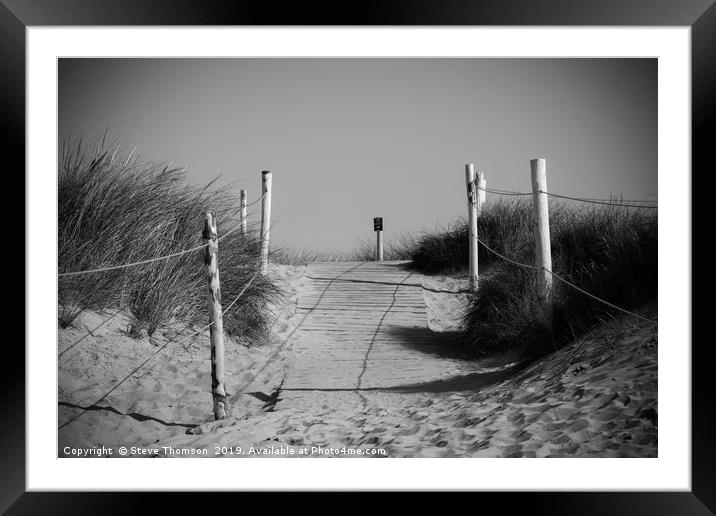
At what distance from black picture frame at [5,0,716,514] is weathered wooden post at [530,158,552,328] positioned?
79.6 inches

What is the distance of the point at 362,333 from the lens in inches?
287

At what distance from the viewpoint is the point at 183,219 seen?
611cm

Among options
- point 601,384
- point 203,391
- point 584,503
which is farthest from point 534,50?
point 203,391

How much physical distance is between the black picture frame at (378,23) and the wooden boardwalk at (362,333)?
214 cm

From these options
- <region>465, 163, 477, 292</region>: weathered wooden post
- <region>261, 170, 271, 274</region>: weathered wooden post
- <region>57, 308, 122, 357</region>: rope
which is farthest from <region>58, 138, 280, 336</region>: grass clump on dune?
<region>465, 163, 477, 292</region>: weathered wooden post

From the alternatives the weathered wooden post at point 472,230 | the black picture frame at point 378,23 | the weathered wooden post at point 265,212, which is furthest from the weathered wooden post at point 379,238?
the black picture frame at point 378,23

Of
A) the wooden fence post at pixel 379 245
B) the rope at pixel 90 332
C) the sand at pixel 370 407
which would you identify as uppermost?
the wooden fence post at pixel 379 245

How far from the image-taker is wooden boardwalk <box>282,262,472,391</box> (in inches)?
230

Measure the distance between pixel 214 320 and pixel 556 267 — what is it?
3.55 metres

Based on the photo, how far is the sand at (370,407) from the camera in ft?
11.9

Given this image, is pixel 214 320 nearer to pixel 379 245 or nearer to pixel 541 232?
pixel 541 232

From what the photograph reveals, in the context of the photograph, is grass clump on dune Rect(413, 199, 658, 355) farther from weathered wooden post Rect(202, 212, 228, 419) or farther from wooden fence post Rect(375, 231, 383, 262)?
weathered wooden post Rect(202, 212, 228, 419)

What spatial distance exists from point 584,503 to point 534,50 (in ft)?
8.56

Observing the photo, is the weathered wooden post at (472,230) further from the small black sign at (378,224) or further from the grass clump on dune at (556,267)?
the small black sign at (378,224)
